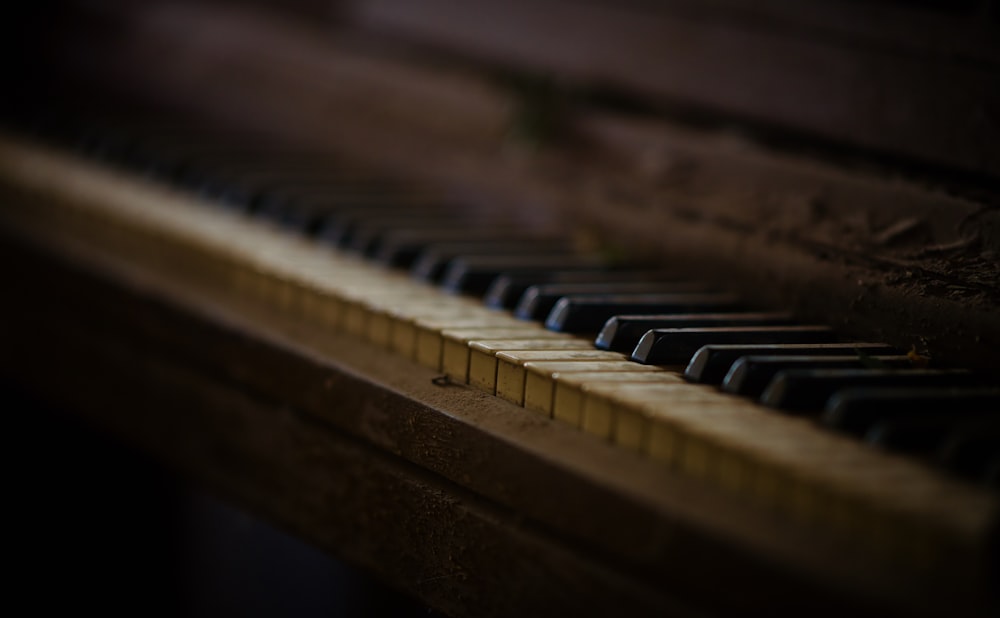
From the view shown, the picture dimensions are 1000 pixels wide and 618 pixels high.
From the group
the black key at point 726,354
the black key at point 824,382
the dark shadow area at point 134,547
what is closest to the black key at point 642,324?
the black key at point 726,354

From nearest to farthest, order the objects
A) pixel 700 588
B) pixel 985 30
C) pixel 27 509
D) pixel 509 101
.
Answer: pixel 700 588 < pixel 985 30 < pixel 509 101 < pixel 27 509

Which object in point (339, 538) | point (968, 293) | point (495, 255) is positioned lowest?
point (339, 538)

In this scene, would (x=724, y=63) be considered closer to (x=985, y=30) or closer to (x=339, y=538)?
(x=985, y=30)

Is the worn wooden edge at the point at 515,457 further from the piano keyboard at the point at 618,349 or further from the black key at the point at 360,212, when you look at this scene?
the black key at the point at 360,212

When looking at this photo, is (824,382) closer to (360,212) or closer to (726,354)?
(726,354)

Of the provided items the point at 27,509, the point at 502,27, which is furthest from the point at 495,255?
the point at 27,509

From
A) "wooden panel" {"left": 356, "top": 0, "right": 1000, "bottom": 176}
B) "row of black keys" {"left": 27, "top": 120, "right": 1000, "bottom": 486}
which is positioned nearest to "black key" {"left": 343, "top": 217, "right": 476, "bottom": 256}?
"row of black keys" {"left": 27, "top": 120, "right": 1000, "bottom": 486}

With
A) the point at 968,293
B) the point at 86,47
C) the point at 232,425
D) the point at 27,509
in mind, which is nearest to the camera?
the point at 968,293
